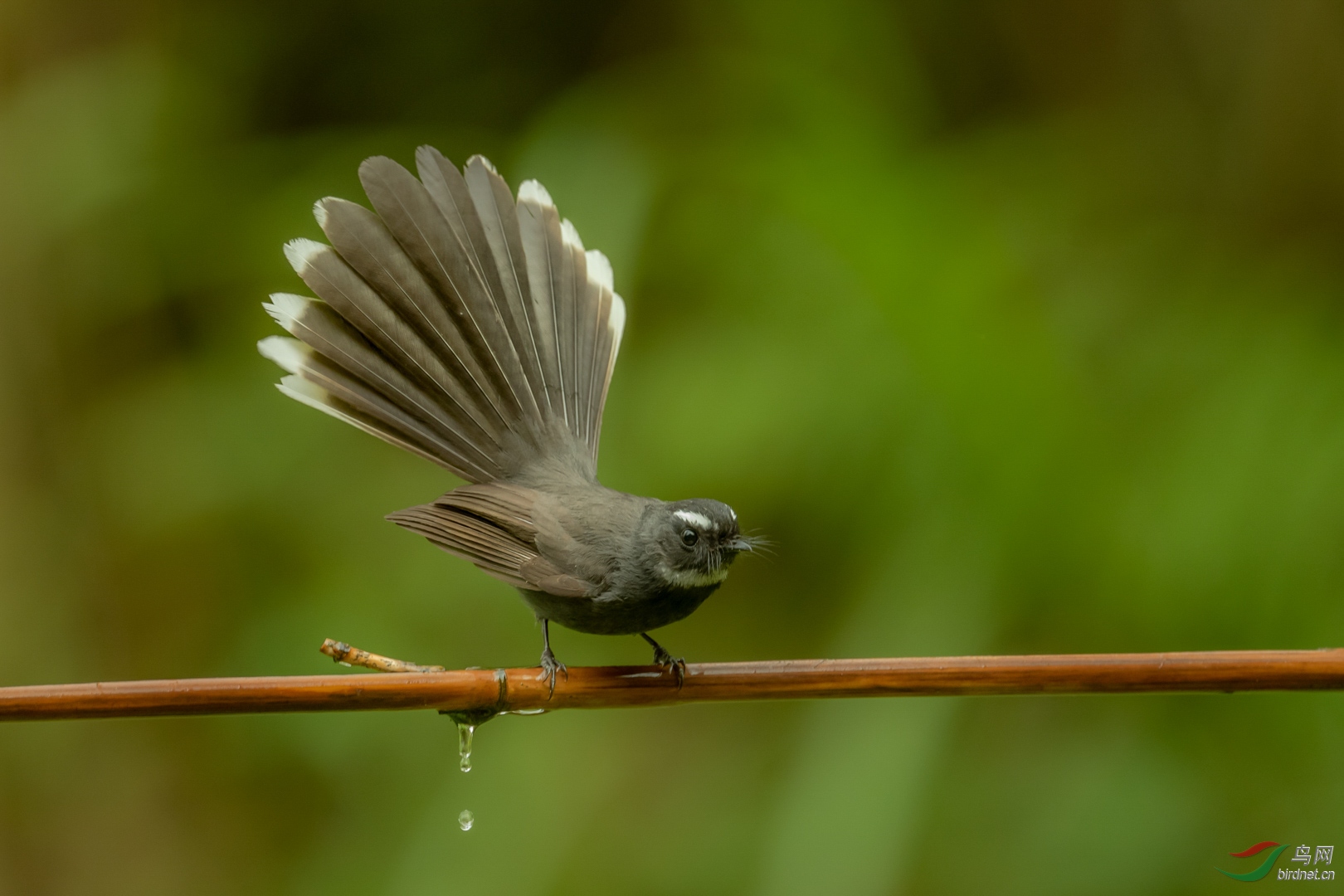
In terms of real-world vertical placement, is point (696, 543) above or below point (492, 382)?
below

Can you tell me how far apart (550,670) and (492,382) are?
34.4 inches

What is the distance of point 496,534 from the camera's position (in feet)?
7.98

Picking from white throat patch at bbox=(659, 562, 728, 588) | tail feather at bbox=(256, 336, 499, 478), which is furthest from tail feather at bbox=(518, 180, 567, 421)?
white throat patch at bbox=(659, 562, 728, 588)

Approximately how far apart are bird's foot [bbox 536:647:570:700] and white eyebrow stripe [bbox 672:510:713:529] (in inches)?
15.9

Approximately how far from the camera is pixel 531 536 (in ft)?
7.96

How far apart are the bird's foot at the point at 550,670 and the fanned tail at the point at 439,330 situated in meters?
0.55

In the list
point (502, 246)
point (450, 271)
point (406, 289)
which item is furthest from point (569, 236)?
point (406, 289)

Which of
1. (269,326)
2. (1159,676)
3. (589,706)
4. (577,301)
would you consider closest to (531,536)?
(589,706)

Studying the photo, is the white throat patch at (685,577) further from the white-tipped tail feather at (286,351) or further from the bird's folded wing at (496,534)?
the white-tipped tail feather at (286,351)

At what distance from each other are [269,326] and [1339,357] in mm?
3878

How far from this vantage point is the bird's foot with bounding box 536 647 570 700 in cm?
204

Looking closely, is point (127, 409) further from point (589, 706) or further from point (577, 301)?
point (589, 706)

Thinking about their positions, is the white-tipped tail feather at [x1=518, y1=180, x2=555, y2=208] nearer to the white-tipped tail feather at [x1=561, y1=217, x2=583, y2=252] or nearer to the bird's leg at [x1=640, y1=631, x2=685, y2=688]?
the white-tipped tail feather at [x1=561, y1=217, x2=583, y2=252]

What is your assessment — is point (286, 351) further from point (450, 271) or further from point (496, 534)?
point (496, 534)
